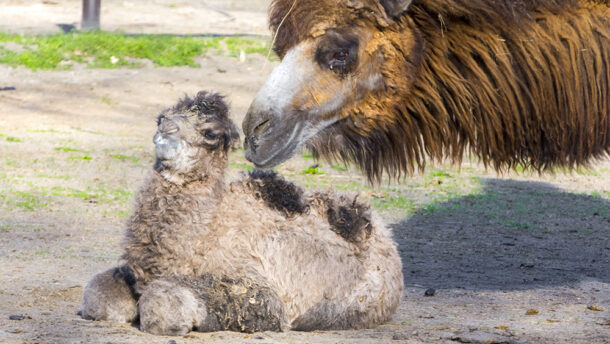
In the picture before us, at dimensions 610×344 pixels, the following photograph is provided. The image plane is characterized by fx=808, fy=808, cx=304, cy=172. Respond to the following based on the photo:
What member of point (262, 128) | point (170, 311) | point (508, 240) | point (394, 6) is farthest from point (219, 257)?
point (508, 240)

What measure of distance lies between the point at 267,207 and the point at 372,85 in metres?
0.96

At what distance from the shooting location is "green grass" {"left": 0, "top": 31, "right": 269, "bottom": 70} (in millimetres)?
13180

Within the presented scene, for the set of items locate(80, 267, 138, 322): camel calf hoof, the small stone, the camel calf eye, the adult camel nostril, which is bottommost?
the small stone

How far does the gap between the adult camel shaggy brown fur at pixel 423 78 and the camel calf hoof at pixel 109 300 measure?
960 mm

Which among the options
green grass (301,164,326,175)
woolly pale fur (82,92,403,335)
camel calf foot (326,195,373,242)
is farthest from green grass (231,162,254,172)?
woolly pale fur (82,92,403,335)

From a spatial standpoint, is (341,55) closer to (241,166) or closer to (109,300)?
(109,300)

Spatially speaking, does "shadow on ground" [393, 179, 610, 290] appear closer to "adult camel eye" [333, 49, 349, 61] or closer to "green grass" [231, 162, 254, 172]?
"green grass" [231, 162, 254, 172]

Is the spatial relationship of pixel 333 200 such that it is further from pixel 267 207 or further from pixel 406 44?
pixel 406 44

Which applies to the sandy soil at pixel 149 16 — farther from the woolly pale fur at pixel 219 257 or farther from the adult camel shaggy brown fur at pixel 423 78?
the adult camel shaggy brown fur at pixel 423 78

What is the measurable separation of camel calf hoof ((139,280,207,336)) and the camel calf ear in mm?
1533

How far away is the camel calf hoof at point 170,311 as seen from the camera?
360cm

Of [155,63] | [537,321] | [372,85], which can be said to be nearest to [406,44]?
[372,85]

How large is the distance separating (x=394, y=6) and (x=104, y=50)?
36.5 ft

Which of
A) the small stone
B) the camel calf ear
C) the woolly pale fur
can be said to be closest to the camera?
the camel calf ear
